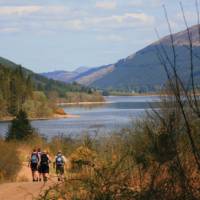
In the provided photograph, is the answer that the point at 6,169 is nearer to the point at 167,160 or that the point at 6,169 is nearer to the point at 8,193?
the point at 8,193

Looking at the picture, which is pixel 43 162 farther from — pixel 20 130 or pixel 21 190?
pixel 20 130

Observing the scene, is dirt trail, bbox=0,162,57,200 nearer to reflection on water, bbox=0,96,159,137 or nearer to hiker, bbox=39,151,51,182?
hiker, bbox=39,151,51,182

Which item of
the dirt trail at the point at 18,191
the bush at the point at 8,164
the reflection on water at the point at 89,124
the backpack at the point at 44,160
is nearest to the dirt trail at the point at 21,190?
the dirt trail at the point at 18,191

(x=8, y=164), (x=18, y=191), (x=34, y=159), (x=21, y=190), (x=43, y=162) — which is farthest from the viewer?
(x=8, y=164)

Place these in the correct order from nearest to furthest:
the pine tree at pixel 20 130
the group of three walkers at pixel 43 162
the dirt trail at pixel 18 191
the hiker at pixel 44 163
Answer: the dirt trail at pixel 18 191
the group of three walkers at pixel 43 162
the hiker at pixel 44 163
the pine tree at pixel 20 130

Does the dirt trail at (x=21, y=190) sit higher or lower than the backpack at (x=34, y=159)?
lower

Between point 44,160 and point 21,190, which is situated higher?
point 44,160

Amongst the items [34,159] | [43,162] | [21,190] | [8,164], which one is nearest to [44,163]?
[43,162]

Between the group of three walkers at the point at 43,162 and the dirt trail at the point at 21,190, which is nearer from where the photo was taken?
the dirt trail at the point at 21,190

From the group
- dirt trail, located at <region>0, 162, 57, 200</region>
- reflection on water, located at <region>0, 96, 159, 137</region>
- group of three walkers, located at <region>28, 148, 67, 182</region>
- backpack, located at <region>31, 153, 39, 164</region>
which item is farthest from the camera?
reflection on water, located at <region>0, 96, 159, 137</region>

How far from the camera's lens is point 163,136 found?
5762 mm

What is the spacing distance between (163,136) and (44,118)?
428 ft

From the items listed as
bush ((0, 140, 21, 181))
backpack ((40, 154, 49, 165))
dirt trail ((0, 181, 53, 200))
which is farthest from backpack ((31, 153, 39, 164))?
bush ((0, 140, 21, 181))

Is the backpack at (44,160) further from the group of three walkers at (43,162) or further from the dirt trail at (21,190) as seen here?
the dirt trail at (21,190)
